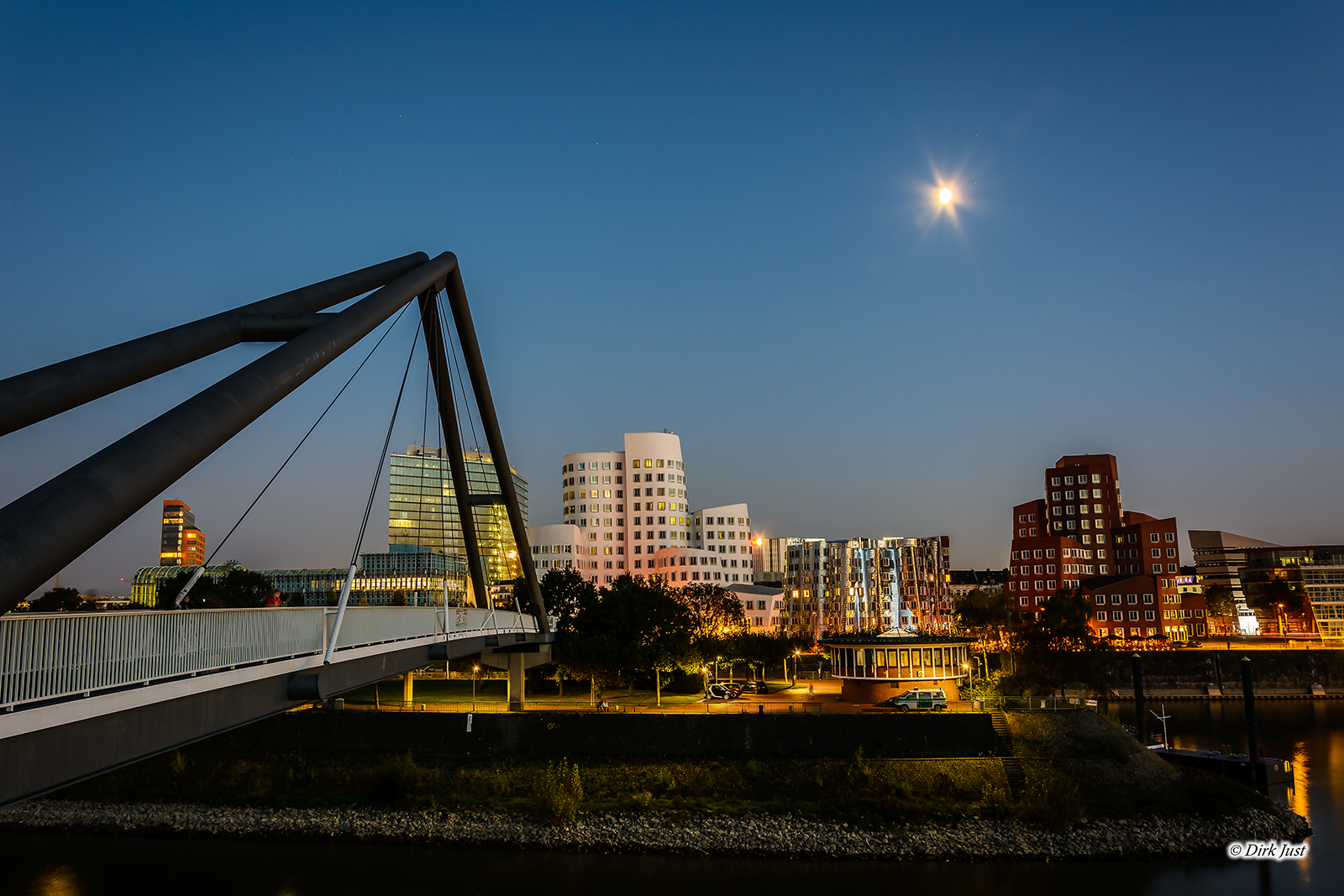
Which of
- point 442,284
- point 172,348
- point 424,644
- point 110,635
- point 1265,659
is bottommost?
point 1265,659

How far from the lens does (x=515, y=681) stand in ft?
140

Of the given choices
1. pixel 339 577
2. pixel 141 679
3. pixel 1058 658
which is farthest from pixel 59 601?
pixel 141 679

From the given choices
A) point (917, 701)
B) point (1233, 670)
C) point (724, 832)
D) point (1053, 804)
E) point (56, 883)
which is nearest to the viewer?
point (56, 883)

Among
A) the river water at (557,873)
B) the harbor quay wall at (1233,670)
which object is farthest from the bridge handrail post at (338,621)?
the harbor quay wall at (1233,670)

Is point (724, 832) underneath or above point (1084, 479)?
underneath

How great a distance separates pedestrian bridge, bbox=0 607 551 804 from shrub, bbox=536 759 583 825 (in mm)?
20674

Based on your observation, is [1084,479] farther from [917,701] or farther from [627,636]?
[917,701]

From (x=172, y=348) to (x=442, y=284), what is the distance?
1485 centimetres

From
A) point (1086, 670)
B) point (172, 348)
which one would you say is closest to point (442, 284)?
point (172, 348)

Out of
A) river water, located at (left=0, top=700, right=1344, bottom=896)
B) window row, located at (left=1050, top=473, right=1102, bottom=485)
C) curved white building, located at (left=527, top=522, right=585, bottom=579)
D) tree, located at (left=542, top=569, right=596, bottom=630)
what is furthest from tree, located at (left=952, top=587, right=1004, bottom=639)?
river water, located at (left=0, top=700, right=1344, bottom=896)

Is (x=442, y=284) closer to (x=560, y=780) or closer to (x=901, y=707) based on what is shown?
(x=560, y=780)

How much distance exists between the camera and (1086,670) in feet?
205

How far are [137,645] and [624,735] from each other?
101ft

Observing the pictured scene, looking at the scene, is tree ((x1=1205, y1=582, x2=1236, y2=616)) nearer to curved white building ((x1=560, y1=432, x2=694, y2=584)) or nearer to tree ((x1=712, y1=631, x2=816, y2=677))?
curved white building ((x1=560, y1=432, x2=694, y2=584))
